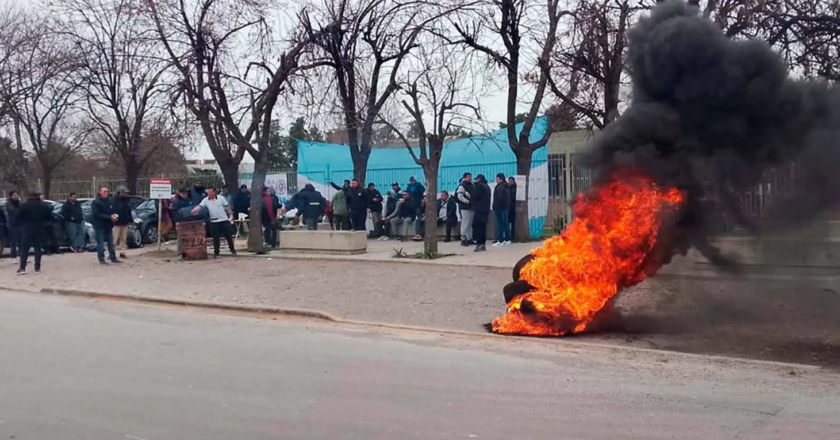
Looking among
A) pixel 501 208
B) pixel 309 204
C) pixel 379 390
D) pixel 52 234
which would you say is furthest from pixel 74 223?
pixel 379 390

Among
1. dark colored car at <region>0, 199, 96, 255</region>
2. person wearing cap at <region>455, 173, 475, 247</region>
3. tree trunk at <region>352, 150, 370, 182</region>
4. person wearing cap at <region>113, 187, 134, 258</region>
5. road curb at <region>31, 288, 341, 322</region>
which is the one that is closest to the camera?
road curb at <region>31, 288, 341, 322</region>

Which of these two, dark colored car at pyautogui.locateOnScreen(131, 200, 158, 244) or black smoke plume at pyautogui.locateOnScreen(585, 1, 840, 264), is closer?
black smoke plume at pyautogui.locateOnScreen(585, 1, 840, 264)

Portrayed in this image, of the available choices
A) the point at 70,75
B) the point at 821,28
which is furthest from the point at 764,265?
the point at 70,75

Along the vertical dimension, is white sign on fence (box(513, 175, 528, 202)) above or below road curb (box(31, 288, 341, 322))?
above

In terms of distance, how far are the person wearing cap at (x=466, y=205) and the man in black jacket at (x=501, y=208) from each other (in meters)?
0.57

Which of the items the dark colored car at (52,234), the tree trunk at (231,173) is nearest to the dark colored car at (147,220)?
the dark colored car at (52,234)

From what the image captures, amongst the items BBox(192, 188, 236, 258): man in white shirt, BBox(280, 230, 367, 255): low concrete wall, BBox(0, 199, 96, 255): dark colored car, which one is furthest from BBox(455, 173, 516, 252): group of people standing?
BBox(0, 199, 96, 255): dark colored car

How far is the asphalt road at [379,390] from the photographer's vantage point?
5703 millimetres

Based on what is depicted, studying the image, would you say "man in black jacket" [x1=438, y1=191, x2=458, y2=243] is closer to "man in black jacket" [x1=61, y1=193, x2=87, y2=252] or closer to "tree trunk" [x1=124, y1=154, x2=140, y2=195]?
"man in black jacket" [x1=61, y1=193, x2=87, y2=252]

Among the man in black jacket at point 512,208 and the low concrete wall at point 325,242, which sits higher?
the man in black jacket at point 512,208

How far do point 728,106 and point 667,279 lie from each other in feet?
8.13

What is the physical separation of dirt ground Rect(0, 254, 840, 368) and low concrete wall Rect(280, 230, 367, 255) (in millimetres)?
1625

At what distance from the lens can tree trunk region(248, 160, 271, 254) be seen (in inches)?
758

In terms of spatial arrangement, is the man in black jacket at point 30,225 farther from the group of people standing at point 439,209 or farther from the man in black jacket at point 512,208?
the man in black jacket at point 512,208
